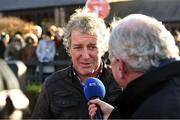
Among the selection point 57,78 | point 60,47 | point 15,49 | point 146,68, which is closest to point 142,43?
point 146,68

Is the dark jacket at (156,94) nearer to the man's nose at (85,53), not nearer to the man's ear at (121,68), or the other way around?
the man's ear at (121,68)

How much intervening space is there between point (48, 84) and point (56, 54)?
27.1ft

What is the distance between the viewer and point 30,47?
12.6 metres

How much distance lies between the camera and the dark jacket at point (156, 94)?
2473mm

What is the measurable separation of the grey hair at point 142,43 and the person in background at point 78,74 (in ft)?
3.74

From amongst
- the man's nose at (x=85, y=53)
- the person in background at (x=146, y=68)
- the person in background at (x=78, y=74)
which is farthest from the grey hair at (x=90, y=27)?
the person in background at (x=146, y=68)

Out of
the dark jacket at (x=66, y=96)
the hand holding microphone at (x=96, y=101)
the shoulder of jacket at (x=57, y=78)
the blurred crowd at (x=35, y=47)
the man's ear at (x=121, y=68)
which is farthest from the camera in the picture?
the blurred crowd at (x=35, y=47)

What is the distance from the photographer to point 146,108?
2.49m

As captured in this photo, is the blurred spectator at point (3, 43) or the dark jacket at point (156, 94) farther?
the blurred spectator at point (3, 43)

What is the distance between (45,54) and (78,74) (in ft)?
27.4

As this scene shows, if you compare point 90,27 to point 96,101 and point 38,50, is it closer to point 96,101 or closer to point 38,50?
point 96,101

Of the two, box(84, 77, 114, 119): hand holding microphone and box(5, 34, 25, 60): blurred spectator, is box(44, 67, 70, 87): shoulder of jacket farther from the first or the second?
box(5, 34, 25, 60): blurred spectator

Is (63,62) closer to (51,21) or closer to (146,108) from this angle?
(146,108)

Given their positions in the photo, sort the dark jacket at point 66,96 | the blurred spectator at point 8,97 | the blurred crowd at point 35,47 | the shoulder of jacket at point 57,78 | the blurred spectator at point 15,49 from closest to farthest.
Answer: the dark jacket at point 66,96 → the shoulder of jacket at point 57,78 → the blurred spectator at point 8,97 → the blurred crowd at point 35,47 → the blurred spectator at point 15,49
